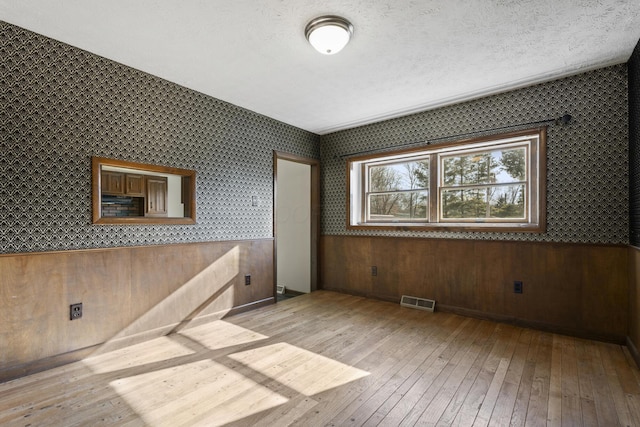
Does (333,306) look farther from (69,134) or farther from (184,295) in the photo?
(69,134)

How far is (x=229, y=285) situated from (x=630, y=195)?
4.15 meters

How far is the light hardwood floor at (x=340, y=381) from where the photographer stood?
1.82 m

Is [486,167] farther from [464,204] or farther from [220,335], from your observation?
[220,335]

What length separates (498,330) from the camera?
324 centimetres

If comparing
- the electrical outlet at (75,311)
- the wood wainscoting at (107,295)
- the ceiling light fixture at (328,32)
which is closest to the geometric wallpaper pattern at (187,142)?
the wood wainscoting at (107,295)

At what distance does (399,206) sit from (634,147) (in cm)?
243

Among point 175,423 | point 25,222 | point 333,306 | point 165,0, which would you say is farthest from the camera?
point 333,306

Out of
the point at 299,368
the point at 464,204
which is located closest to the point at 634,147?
the point at 464,204

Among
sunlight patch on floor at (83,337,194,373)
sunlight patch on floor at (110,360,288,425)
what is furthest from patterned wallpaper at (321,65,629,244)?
sunlight patch on floor at (83,337,194,373)

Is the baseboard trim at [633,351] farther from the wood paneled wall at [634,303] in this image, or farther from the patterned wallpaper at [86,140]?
the patterned wallpaper at [86,140]

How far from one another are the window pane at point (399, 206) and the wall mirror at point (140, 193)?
8.56ft

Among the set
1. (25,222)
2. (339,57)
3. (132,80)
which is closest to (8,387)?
(25,222)

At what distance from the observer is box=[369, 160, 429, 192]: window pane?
4219 mm

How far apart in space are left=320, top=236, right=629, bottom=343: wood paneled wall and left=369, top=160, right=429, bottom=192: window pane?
78cm
